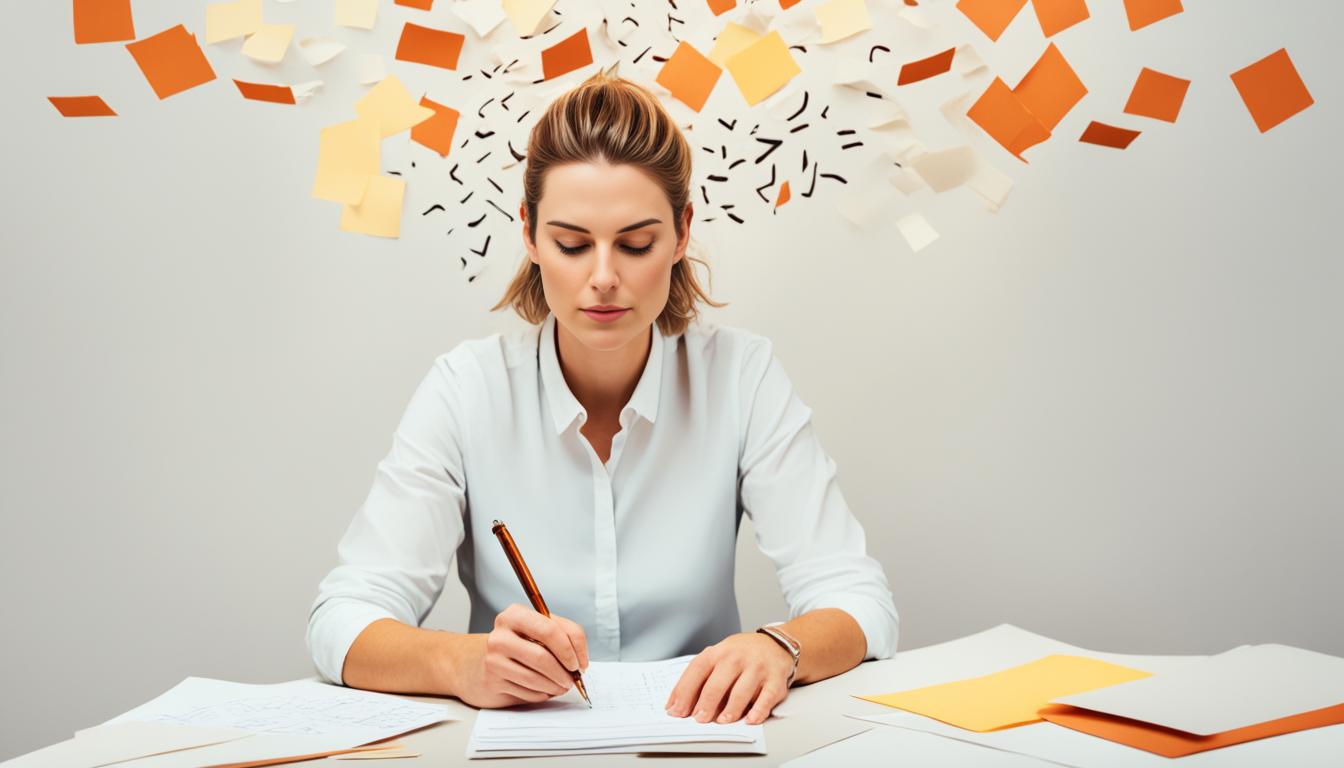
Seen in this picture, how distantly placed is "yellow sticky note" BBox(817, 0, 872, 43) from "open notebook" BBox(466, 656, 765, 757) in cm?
115

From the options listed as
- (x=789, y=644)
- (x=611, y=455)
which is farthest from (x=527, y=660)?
(x=611, y=455)

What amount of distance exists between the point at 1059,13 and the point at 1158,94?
0.20 m

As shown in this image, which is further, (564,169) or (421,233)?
(421,233)

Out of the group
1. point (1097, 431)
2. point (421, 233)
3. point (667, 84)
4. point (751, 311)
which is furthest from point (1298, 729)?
point (421, 233)

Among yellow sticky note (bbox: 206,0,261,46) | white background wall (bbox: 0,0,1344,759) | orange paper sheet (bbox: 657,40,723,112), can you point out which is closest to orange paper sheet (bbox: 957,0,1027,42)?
white background wall (bbox: 0,0,1344,759)

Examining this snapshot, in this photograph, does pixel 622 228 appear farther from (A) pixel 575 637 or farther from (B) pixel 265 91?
(B) pixel 265 91

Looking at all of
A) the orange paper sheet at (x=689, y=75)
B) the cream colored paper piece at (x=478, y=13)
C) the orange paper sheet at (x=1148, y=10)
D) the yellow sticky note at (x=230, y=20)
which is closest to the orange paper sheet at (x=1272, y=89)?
the orange paper sheet at (x=1148, y=10)

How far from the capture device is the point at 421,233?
1780 millimetres

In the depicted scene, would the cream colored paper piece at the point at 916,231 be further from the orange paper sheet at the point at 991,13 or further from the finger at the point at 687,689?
the finger at the point at 687,689

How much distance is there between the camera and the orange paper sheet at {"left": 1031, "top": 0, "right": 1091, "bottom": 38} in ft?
5.62

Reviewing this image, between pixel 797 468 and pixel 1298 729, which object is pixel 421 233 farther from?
pixel 1298 729

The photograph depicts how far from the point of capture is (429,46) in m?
1.74

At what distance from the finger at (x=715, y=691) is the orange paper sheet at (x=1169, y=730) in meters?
0.26

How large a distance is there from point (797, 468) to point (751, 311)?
1.67 ft
